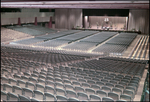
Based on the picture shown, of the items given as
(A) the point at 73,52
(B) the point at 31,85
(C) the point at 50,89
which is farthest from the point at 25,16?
(C) the point at 50,89

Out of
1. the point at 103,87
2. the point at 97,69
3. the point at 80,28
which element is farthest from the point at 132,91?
the point at 80,28

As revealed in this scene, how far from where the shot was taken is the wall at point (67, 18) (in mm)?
47125

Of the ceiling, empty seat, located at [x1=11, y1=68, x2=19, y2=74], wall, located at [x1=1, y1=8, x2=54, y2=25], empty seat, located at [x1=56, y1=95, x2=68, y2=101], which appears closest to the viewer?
empty seat, located at [x1=56, y1=95, x2=68, y2=101]

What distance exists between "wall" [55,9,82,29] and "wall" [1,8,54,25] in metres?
2.35

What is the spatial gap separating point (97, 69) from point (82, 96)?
18.5 ft

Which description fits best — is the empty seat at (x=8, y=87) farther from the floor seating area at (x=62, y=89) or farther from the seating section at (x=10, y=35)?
the seating section at (x=10, y=35)

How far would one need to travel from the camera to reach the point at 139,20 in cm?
4150

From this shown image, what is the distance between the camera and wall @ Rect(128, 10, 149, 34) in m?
40.8

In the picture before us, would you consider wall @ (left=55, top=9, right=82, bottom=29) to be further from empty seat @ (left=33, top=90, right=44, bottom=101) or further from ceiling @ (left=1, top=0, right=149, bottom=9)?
empty seat @ (left=33, top=90, right=44, bottom=101)

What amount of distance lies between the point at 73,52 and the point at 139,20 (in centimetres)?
2677

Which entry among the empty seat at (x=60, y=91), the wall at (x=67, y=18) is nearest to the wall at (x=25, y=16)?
the wall at (x=67, y=18)

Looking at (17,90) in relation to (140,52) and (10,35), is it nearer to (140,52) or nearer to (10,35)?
(140,52)

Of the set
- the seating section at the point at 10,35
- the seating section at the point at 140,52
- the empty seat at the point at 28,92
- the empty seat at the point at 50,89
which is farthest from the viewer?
the seating section at the point at 10,35

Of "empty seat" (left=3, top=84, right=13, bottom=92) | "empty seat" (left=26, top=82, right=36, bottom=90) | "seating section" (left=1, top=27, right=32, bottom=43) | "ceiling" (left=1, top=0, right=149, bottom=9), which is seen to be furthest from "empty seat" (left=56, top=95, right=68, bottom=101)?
"seating section" (left=1, top=27, right=32, bottom=43)
